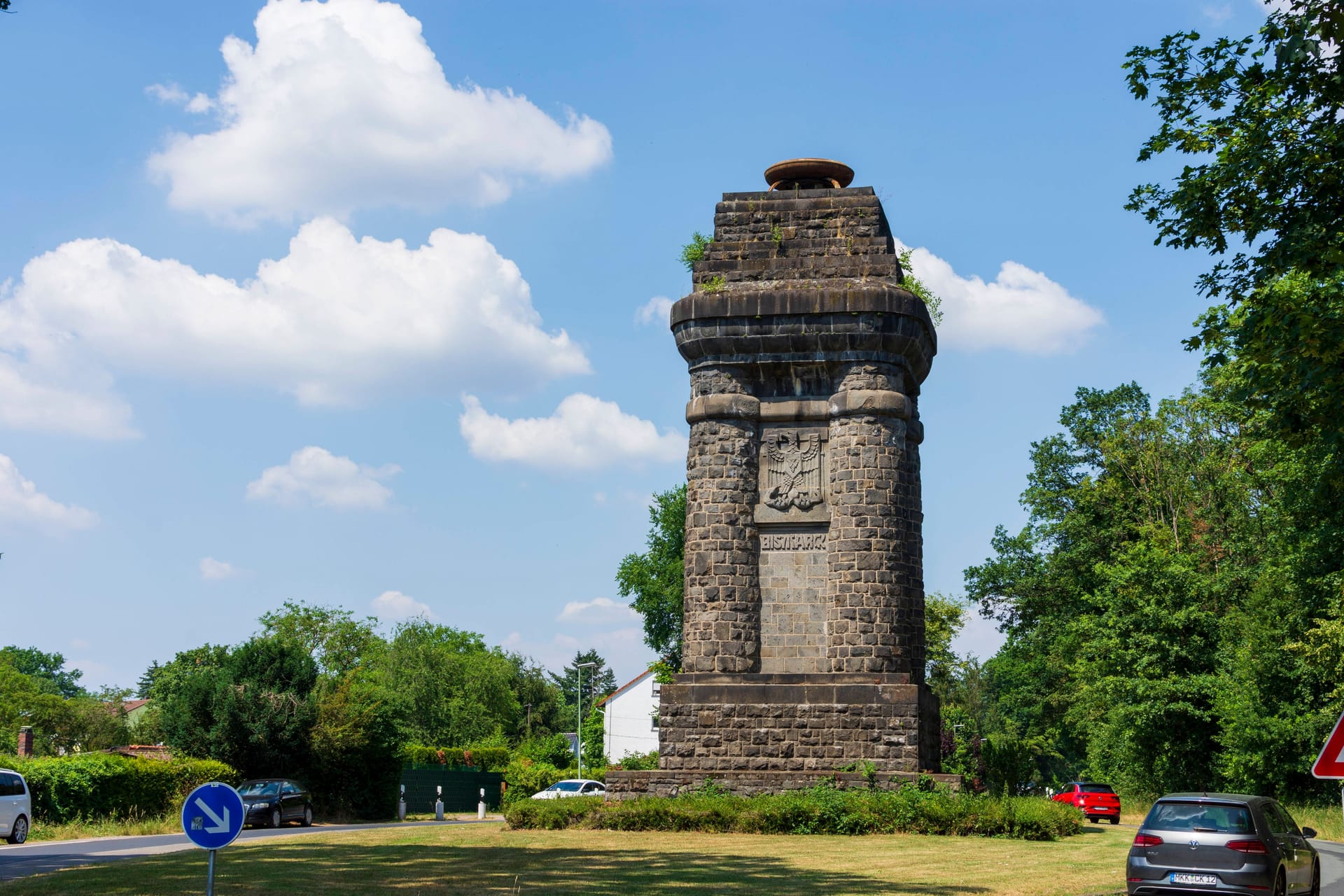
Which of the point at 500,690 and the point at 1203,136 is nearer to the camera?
the point at 1203,136

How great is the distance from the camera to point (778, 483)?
24.5 metres

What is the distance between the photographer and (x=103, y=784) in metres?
29.2

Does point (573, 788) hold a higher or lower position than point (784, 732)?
lower

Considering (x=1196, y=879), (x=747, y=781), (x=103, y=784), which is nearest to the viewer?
(x=1196, y=879)

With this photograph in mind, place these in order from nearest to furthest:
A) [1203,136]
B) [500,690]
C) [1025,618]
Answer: [1203,136], [1025,618], [500,690]

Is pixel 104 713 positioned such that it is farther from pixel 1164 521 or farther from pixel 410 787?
pixel 1164 521

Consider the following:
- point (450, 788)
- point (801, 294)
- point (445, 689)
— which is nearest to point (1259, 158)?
point (801, 294)

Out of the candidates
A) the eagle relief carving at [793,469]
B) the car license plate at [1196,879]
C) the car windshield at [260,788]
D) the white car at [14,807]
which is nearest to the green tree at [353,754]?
the car windshield at [260,788]

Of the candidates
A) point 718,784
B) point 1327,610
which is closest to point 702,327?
point 718,784

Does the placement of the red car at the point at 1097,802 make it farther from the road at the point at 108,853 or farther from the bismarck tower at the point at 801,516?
the bismarck tower at the point at 801,516

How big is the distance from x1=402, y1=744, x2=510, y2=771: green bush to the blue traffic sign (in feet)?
139

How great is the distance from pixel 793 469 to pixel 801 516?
35.9 inches

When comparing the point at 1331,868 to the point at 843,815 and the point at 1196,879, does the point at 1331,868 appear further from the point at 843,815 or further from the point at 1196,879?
the point at 1196,879

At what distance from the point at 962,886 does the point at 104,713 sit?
65.1m
